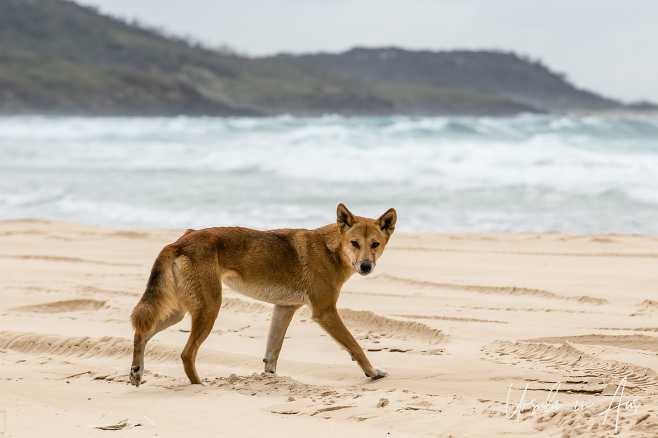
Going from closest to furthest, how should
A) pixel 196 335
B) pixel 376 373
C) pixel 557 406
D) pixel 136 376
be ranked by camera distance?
pixel 557 406
pixel 136 376
pixel 196 335
pixel 376 373

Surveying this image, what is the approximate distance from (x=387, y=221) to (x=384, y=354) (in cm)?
105

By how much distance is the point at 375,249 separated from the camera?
590 centimetres

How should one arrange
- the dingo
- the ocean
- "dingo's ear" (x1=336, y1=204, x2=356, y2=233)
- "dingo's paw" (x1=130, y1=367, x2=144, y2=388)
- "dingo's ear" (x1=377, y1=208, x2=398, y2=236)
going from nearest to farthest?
"dingo's paw" (x1=130, y1=367, x2=144, y2=388)
the dingo
"dingo's ear" (x1=336, y1=204, x2=356, y2=233)
"dingo's ear" (x1=377, y1=208, x2=398, y2=236)
the ocean

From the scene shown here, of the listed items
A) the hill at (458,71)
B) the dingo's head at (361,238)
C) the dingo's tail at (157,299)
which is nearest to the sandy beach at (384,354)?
the dingo's tail at (157,299)

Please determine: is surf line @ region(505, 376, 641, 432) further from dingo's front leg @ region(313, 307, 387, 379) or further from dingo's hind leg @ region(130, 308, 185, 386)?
dingo's hind leg @ region(130, 308, 185, 386)

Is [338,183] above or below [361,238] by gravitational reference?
above

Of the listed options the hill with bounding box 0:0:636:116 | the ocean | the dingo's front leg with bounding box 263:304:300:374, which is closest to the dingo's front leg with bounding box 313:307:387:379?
the dingo's front leg with bounding box 263:304:300:374

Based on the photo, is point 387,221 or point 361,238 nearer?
point 361,238

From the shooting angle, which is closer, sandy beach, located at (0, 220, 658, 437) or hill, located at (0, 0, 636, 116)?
sandy beach, located at (0, 220, 658, 437)

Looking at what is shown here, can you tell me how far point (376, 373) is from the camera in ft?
17.8

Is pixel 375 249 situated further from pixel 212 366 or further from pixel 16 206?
pixel 16 206

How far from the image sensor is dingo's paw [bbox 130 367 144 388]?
5.15 meters

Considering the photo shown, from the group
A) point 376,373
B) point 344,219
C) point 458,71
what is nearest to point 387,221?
point 344,219

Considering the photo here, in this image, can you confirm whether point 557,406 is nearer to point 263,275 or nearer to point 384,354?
point 384,354
